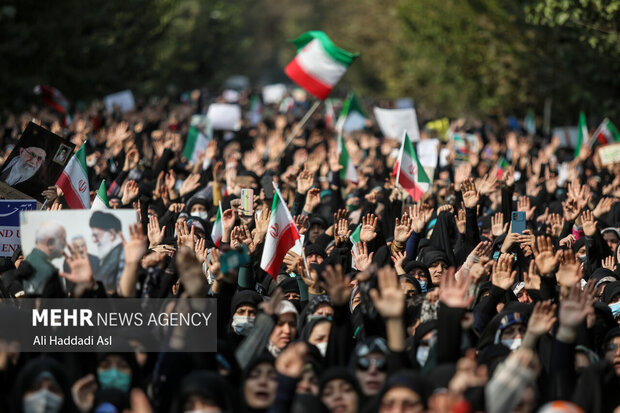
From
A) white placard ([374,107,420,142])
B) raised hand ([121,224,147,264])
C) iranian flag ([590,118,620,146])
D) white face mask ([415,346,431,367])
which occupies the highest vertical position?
white placard ([374,107,420,142])

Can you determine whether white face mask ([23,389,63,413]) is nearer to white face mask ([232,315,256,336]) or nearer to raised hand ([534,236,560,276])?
white face mask ([232,315,256,336])

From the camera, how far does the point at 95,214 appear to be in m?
6.56

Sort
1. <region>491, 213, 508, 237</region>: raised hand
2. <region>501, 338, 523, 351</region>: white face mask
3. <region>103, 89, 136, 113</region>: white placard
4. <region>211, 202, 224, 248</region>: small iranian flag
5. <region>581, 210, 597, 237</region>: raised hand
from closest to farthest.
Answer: <region>501, 338, 523, 351</region>: white face mask → <region>211, 202, 224, 248</region>: small iranian flag → <region>581, 210, 597, 237</region>: raised hand → <region>491, 213, 508, 237</region>: raised hand → <region>103, 89, 136, 113</region>: white placard

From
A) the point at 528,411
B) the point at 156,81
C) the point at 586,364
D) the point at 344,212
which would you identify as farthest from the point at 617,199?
the point at 156,81

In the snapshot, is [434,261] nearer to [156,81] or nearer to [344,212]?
[344,212]

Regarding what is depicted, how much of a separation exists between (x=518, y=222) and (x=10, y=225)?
4.24m

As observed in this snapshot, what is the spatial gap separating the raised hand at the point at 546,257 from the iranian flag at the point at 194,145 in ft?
30.0

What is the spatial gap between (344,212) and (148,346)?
347cm

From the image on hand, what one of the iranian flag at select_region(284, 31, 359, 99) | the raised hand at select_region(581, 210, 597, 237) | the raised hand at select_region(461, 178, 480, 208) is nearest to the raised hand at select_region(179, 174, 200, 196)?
the raised hand at select_region(461, 178, 480, 208)

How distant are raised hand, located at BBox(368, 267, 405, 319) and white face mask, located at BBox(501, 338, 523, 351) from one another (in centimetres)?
84

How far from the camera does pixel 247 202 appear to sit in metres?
9.53

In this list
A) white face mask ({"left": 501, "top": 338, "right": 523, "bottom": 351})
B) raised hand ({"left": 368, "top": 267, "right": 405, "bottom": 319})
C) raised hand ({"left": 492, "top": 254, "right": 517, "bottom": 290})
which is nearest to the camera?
raised hand ({"left": 368, "top": 267, "right": 405, "bottom": 319})

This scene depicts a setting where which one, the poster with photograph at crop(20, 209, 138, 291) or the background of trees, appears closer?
the poster with photograph at crop(20, 209, 138, 291)

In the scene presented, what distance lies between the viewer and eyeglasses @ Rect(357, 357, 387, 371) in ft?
19.1
